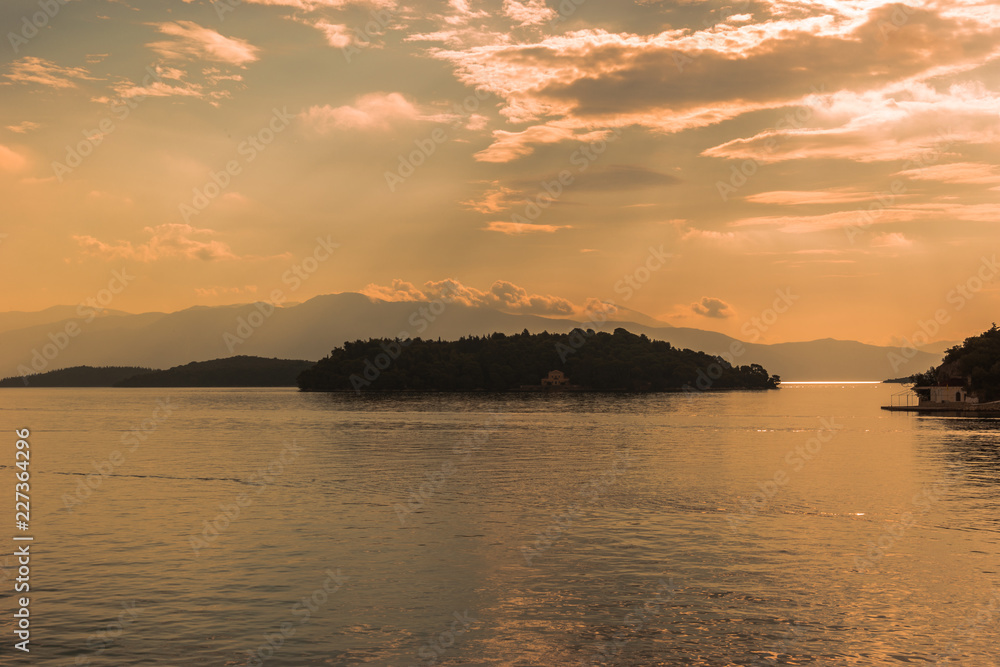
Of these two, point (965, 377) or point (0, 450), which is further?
point (965, 377)

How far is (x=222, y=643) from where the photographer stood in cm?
2166

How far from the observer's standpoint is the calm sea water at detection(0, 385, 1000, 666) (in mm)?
21703

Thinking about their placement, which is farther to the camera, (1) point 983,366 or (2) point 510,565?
(1) point 983,366

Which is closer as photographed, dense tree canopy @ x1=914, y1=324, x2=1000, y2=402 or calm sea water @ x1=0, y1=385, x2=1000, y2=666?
calm sea water @ x1=0, y1=385, x2=1000, y2=666

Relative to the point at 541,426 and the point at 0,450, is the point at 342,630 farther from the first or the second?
the point at 541,426

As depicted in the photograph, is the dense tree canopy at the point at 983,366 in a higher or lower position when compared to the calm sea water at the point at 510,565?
higher

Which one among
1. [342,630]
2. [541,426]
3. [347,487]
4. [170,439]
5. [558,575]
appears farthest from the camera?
[541,426]

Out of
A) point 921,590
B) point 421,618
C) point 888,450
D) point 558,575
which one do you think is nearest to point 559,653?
point 421,618

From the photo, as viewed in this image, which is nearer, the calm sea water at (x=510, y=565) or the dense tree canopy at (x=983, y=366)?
the calm sea water at (x=510, y=565)

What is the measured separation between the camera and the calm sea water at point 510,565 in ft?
71.2

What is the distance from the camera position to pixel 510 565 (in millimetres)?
31203

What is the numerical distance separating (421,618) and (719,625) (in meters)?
9.12

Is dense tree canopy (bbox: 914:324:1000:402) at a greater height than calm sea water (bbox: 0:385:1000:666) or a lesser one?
greater

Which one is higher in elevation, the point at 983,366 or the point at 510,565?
the point at 983,366
